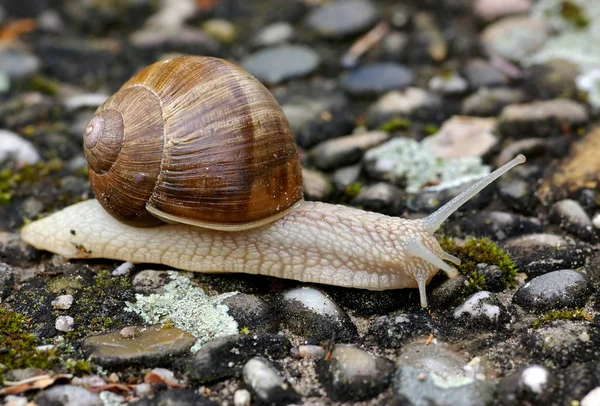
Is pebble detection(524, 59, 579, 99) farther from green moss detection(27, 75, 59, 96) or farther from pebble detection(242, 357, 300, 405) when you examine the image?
green moss detection(27, 75, 59, 96)

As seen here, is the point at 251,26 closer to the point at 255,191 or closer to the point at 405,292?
the point at 255,191

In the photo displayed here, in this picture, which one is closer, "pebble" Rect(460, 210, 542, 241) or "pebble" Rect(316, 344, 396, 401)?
"pebble" Rect(316, 344, 396, 401)

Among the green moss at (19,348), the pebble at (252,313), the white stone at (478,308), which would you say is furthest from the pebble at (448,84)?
the green moss at (19,348)

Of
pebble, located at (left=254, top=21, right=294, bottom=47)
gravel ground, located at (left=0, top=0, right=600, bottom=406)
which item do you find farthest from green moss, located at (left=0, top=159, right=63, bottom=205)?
pebble, located at (left=254, top=21, right=294, bottom=47)

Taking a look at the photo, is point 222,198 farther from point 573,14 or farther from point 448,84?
point 573,14

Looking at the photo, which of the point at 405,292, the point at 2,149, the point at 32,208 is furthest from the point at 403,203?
the point at 2,149
